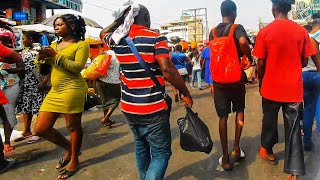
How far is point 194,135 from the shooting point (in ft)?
9.78

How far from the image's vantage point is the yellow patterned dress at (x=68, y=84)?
372 centimetres

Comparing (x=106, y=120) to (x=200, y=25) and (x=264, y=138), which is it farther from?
(x=200, y=25)

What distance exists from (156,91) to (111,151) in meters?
2.34

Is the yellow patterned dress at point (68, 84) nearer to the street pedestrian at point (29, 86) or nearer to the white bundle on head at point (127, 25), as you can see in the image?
the white bundle on head at point (127, 25)

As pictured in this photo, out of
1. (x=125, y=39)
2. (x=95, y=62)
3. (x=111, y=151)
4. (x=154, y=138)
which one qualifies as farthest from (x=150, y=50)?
(x=95, y=62)

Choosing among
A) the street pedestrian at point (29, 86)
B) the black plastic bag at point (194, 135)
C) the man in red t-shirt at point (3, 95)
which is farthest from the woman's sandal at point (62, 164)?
the black plastic bag at point (194, 135)

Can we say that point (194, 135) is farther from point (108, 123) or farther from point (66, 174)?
point (108, 123)

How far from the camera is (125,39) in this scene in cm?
276

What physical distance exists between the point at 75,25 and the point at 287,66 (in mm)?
2429

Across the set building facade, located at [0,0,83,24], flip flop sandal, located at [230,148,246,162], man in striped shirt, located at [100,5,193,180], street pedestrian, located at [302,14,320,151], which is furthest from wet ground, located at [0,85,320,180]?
building facade, located at [0,0,83,24]

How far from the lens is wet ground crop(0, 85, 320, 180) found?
3783mm

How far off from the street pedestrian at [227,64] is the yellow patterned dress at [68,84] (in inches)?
60.3

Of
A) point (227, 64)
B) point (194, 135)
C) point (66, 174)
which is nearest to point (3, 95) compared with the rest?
point (66, 174)

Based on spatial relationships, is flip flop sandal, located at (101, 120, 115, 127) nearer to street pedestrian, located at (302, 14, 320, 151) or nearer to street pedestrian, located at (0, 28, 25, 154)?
street pedestrian, located at (0, 28, 25, 154)
